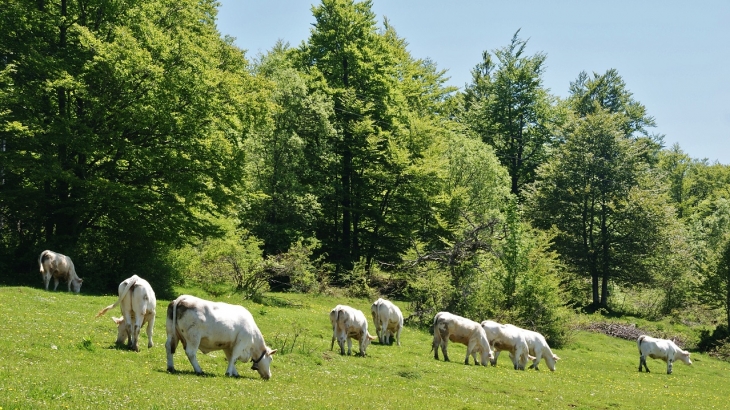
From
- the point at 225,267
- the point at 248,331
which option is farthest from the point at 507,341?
the point at 225,267

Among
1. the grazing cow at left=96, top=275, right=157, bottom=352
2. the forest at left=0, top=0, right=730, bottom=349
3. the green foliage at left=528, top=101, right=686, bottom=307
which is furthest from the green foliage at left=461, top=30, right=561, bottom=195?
the grazing cow at left=96, top=275, right=157, bottom=352

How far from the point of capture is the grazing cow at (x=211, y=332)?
1456cm

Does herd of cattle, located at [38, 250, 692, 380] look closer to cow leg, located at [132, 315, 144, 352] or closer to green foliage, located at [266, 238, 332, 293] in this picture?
cow leg, located at [132, 315, 144, 352]

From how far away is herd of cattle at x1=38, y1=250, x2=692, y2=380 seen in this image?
14.7 metres

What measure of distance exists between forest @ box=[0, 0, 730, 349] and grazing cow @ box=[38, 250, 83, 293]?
→ 856mm

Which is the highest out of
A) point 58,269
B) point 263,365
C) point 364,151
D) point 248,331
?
point 364,151

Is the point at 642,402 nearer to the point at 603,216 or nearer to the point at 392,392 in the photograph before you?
the point at 392,392

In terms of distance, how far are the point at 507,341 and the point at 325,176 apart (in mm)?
30143

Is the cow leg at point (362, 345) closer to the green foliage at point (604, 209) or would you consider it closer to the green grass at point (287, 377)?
the green grass at point (287, 377)

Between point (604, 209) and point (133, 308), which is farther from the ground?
point (604, 209)

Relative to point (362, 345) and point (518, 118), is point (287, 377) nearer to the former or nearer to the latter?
point (362, 345)

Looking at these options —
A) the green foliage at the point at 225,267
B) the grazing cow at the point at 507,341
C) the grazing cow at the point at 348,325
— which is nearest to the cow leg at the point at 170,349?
the grazing cow at the point at 348,325

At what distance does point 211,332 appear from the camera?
48.3 ft

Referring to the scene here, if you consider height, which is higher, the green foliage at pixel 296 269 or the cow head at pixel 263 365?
the green foliage at pixel 296 269
